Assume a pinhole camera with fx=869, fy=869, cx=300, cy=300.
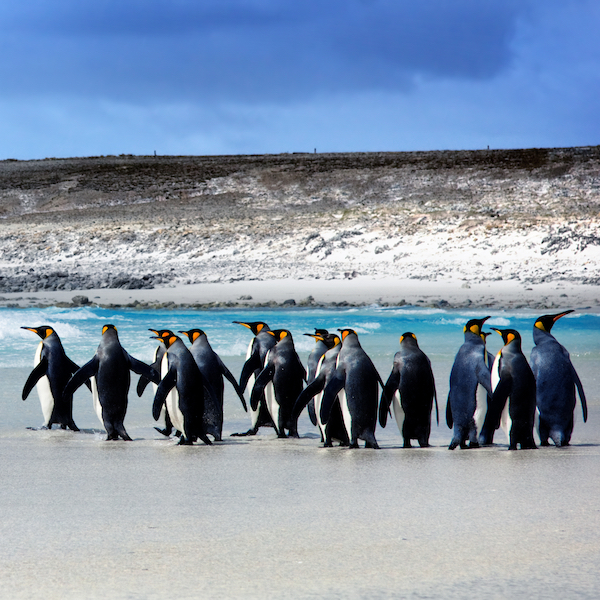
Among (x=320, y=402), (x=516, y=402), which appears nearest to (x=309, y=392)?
(x=320, y=402)

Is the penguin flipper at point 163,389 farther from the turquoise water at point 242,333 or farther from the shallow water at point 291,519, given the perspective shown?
the turquoise water at point 242,333

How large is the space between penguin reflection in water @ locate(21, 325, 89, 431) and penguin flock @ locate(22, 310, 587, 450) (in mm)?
15

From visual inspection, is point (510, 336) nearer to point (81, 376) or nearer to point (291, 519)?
point (291, 519)

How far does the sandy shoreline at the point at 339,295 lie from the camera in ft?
51.1

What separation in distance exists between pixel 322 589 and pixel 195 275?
17.5 meters

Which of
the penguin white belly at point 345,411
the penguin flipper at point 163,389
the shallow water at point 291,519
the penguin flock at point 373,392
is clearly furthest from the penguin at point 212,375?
the penguin white belly at point 345,411

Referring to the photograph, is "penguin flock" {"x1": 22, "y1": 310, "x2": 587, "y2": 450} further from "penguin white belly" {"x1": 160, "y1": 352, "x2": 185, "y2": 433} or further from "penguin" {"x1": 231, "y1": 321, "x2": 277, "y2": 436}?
"penguin" {"x1": 231, "y1": 321, "x2": 277, "y2": 436}

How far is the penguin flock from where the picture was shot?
498cm

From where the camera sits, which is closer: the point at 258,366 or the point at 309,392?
the point at 309,392

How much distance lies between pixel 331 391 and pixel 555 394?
134 centimetres

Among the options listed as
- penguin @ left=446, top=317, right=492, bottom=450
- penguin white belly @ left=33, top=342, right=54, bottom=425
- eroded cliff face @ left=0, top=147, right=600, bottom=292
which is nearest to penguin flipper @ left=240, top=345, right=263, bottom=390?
penguin white belly @ left=33, top=342, right=54, bottom=425

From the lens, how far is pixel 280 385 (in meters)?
5.77

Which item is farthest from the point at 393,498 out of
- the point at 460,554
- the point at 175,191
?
the point at 175,191

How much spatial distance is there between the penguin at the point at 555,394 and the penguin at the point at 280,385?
5.08 ft
